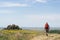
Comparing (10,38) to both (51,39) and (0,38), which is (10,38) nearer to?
(0,38)

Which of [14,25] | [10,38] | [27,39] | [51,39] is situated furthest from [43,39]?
[14,25]

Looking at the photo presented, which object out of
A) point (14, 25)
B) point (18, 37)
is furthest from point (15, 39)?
point (14, 25)

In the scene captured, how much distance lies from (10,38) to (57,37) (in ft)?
27.2

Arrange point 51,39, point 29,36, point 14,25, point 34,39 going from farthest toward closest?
point 14,25, point 29,36, point 34,39, point 51,39

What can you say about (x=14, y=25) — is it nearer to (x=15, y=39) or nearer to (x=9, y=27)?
(x=9, y=27)

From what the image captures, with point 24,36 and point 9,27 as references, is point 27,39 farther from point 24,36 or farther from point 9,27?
point 9,27

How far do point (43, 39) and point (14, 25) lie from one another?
27817 mm

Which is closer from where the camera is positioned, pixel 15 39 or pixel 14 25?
pixel 15 39

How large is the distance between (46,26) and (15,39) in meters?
5.73

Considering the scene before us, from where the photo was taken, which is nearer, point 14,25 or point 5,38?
point 5,38

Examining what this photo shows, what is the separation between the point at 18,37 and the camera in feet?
132

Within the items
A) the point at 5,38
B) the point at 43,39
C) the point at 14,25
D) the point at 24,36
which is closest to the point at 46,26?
the point at 43,39

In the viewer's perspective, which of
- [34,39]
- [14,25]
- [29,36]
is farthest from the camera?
[14,25]

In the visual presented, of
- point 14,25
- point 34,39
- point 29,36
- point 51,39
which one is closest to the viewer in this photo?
point 51,39
